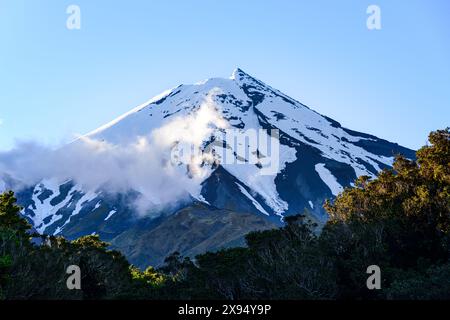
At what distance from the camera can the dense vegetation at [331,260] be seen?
4853 cm

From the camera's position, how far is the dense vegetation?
48.5m

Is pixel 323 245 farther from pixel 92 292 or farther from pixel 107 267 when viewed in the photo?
pixel 107 267

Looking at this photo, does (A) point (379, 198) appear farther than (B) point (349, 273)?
Yes

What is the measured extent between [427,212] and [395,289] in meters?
18.8

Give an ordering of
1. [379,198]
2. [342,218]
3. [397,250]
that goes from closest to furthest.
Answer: [397,250] → [379,198] → [342,218]

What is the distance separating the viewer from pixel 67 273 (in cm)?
5716

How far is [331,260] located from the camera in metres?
60.7

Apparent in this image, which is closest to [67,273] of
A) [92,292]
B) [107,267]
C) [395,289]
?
[92,292]

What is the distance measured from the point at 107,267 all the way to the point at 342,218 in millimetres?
35556

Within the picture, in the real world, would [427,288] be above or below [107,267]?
below
